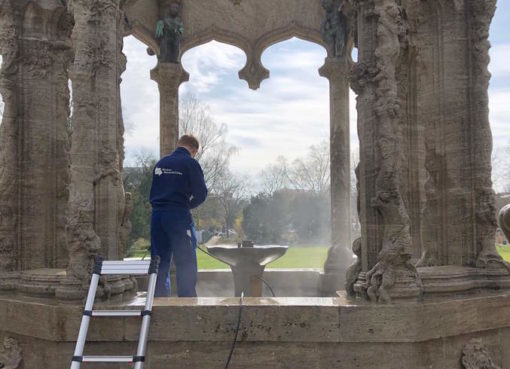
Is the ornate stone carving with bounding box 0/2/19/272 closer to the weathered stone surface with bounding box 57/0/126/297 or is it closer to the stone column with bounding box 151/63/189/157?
the weathered stone surface with bounding box 57/0/126/297

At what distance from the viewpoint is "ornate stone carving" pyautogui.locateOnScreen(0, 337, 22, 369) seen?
543 centimetres

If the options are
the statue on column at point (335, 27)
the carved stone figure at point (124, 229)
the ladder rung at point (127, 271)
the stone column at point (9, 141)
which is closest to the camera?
the ladder rung at point (127, 271)

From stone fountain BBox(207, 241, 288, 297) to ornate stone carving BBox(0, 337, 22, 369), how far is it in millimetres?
3150

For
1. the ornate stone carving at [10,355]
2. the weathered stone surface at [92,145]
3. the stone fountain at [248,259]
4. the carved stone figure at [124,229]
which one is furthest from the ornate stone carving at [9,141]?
the stone fountain at [248,259]

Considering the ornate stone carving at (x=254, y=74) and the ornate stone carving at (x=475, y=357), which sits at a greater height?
the ornate stone carving at (x=254, y=74)

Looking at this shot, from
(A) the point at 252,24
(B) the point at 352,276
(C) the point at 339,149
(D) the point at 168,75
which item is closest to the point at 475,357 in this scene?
(B) the point at 352,276

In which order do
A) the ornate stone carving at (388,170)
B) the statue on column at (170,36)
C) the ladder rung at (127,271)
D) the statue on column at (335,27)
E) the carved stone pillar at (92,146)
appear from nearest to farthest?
the ladder rung at (127,271)
the ornate stone carving at (388,170)
the carved stone pillar at (92,146)
the statue on column at (335,27)
the statue on column at (170,36)

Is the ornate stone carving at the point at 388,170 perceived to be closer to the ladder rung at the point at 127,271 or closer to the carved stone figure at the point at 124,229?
the ladder rung at the point at 127,271

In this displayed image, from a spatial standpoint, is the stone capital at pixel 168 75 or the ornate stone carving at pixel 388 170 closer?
the ornate stone carving at pixel 388 170

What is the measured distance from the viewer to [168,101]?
11031 mm

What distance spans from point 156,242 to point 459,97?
3809 mm

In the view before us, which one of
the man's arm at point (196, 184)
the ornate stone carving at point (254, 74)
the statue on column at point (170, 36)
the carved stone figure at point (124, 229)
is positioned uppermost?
the statue on column at point (170, 36)

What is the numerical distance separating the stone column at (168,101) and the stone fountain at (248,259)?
3405 mm

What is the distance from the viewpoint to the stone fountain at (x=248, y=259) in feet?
26.5
